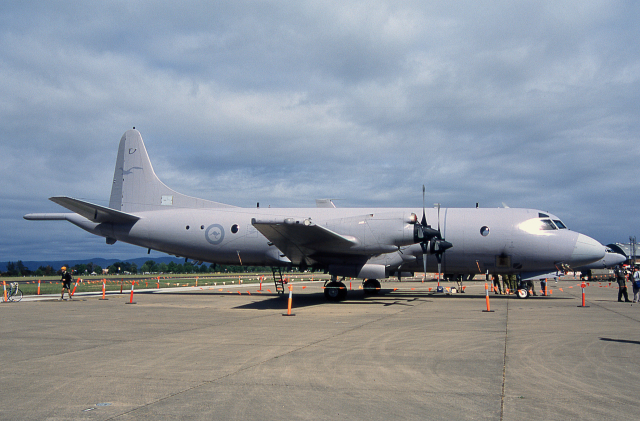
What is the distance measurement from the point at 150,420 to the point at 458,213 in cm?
1958

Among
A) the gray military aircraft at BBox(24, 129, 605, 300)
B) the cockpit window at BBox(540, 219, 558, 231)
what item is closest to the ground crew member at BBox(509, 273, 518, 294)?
the gray military aircraft at BBox(24, 129, 605, 300)

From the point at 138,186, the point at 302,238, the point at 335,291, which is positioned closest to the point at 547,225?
the point at 335,291

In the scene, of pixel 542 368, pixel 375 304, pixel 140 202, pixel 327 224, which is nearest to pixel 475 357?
pixel 542 368

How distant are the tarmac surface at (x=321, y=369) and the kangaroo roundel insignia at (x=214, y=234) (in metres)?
9.84

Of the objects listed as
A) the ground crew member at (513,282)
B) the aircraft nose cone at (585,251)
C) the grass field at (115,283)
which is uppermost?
the aircraft nose cone at (585,251)

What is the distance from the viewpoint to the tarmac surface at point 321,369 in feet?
17.5

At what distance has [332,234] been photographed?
18062mm

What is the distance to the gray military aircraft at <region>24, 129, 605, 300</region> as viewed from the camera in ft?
62.8

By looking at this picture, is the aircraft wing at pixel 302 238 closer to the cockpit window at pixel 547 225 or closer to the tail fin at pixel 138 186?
the tail fin at pixel 138 186

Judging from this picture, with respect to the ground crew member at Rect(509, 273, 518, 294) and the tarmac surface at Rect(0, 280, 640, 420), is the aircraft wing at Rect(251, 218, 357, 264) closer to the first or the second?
the tarmac surface at Rect(0, 280, 640, 420)

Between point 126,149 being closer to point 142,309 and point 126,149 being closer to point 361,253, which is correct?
point 142,309

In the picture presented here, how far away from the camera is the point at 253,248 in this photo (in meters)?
23.2

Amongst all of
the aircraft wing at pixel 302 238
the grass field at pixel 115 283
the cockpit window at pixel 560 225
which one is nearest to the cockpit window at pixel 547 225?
the cockpit window at pixel 560 225

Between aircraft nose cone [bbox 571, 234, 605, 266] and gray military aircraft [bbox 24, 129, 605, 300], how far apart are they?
0.05 metres
